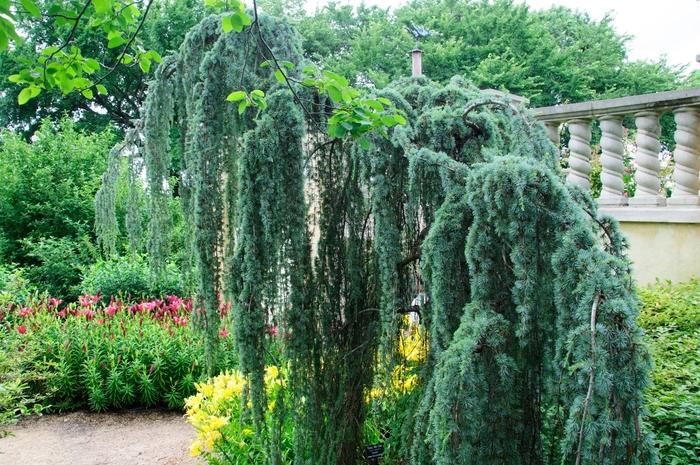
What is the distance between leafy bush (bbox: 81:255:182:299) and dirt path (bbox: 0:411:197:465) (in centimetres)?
234

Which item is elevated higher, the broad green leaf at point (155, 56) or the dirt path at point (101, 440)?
the broad green leaf at point (155, 56)

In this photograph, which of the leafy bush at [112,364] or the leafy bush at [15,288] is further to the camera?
the leafy bush at [15,288]

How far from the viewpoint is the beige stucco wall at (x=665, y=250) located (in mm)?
4484

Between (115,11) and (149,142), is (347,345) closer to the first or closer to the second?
(149,142)

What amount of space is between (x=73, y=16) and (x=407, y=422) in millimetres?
2257

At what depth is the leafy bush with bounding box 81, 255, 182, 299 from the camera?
8016 mm

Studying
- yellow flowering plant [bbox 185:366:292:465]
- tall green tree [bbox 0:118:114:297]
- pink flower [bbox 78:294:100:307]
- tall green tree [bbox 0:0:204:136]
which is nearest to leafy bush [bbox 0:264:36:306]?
pink flower [bbox 78:294:100:307]

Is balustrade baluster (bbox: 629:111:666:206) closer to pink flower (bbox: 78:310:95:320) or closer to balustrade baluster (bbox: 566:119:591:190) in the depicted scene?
balustrade baluster (bbox: 566:119:591:190)

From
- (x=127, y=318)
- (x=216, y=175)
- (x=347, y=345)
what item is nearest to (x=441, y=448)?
(x=347, y=345)

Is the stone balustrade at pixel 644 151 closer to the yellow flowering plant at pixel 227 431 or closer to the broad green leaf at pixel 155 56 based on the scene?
the yellow flowering plant at pixel 227 431

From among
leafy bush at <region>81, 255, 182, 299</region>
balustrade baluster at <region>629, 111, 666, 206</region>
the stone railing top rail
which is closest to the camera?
the stone railing top rail

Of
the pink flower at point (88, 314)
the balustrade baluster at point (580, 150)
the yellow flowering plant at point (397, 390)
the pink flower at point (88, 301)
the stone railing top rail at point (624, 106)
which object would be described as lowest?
the yellow flowering plant at point (397, 390)

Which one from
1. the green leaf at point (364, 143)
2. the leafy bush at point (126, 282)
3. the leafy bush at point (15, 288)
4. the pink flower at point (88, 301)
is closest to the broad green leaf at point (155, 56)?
the green leaf at point (364, 143)

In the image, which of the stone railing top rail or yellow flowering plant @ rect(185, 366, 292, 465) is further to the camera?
the stone railing top rail
